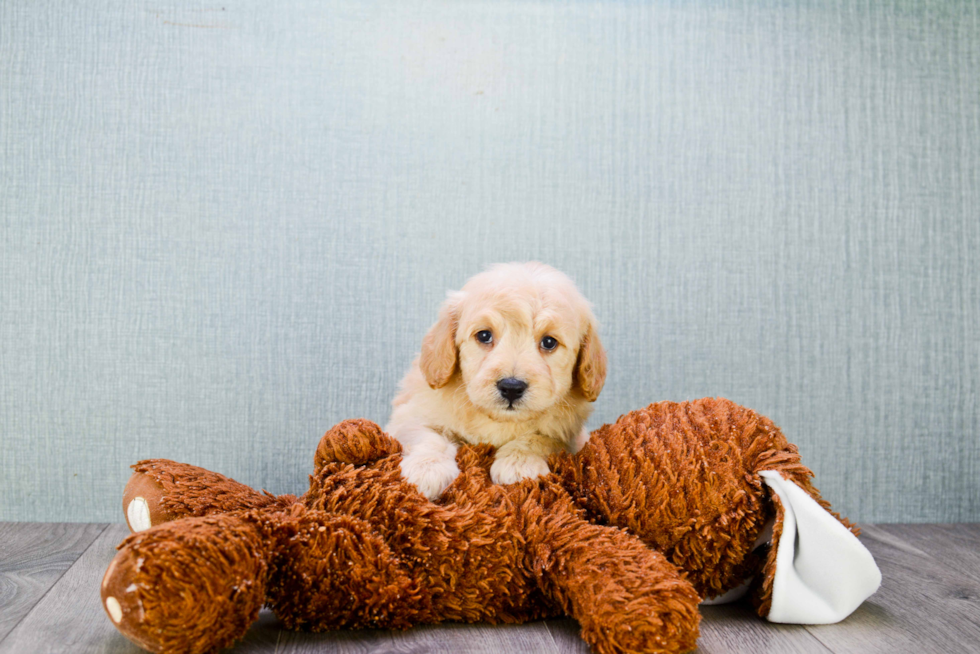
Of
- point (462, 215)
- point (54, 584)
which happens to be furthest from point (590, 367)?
point (54, 584)

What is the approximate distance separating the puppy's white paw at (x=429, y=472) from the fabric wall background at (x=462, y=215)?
2.10ft

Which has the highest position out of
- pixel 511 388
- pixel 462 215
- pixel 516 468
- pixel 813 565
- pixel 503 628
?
pixel 462 215

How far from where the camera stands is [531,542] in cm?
121

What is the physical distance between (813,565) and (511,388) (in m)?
0.59

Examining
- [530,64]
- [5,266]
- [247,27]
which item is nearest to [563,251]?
[530,64]

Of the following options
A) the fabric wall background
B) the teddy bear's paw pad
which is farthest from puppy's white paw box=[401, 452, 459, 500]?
the fabric wall background

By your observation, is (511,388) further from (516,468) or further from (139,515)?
(139,515)

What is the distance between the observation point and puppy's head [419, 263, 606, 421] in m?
1.29

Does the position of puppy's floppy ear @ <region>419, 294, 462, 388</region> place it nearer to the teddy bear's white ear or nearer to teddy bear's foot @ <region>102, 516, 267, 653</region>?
teddy bear's foot @ <region>102, 516, 267, 653</region>

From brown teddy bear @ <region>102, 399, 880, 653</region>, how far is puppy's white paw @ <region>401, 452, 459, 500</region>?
0.07ft

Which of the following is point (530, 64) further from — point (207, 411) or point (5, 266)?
point (5, 266)

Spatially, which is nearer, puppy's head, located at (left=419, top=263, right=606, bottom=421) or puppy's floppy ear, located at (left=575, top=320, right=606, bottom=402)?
puppy's head, located at (left=419, top=263, right=606, bottom=421)

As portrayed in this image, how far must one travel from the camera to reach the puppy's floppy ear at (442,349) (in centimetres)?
140

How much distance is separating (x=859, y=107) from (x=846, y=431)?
0.90 metres
